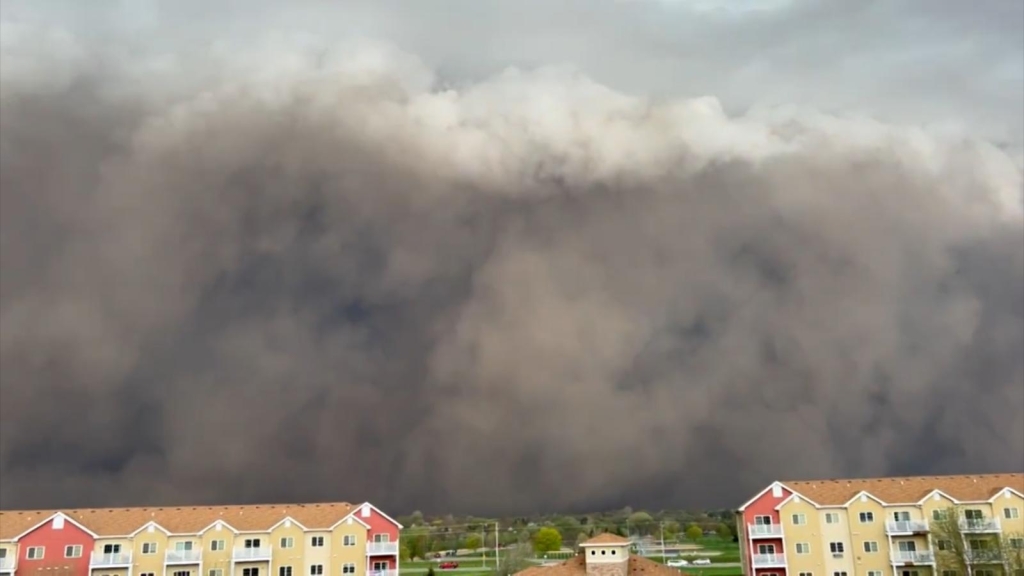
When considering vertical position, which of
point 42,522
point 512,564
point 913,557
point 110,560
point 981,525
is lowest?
point 913,557

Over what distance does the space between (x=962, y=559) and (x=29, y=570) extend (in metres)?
80.8

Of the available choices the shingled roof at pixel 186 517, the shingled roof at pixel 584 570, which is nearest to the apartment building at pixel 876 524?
the shingled roof at pixel 584 570

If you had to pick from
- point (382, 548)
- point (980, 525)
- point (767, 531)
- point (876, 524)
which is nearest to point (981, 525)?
point (980, 525)

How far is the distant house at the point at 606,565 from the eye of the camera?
71938mm

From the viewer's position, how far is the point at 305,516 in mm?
76062

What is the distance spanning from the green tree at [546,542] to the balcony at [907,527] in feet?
356

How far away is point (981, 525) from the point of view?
228 ft

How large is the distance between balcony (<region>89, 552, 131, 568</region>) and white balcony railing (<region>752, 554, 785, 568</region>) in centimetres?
5720

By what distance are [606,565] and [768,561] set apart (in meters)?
15.2

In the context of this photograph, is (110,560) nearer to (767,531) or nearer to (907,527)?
(767,531)

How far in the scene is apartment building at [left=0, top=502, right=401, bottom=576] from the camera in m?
70.3

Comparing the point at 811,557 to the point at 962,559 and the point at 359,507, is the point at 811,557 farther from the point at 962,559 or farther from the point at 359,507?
the point at 359,507

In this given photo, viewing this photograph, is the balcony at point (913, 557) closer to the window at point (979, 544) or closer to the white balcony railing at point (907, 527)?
the white balcony railing at point (907, 527)

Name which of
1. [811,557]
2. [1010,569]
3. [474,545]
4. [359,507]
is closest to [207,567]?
[359,507]
